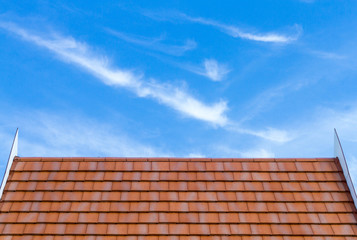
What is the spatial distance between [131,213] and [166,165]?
6.27 ft

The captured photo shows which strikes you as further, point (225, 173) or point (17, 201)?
point (225, 173)

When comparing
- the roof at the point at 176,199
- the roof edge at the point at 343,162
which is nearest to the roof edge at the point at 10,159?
the roof at the point at 176,199

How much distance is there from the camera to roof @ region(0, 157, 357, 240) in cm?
1000

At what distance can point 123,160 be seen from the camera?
1180 cm

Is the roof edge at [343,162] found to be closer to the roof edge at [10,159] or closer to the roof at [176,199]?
the roof at [176,199]

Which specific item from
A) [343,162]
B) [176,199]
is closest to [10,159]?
[176,199]

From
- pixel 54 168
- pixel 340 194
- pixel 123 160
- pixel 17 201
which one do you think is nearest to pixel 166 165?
pixel 123 160

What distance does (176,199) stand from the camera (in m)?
10.7

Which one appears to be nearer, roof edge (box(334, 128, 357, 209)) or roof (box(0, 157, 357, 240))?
roof (box(0, 157, 357, 240))

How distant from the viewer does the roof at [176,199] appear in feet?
32.8

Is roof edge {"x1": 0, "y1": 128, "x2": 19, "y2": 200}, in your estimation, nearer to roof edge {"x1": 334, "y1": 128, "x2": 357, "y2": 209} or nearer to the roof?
the roof

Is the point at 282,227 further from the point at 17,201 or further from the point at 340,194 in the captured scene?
the point at 17,201

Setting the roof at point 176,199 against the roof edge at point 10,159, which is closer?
the roof at point 176,199

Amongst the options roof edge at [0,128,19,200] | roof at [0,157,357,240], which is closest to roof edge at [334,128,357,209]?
roof at [0,157,357,240]
